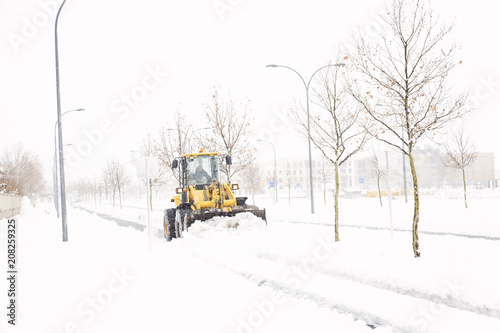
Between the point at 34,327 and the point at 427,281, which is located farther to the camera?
the point at 427,281

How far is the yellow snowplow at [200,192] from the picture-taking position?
13.3 m

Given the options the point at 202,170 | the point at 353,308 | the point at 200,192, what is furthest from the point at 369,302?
the point at 202,170

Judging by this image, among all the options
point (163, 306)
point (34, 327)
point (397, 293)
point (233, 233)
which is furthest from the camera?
point (233, 233)

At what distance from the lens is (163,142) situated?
29.3m

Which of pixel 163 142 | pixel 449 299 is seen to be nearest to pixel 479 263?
pixel 449 299

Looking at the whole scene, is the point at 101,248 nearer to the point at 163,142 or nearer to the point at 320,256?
the point at 320,256

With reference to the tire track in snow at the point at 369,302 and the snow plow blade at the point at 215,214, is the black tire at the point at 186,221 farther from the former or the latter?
the tire track in snow at the point at 369,302

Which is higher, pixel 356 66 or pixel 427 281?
pixel 356 66

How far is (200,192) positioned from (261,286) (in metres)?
→ 7.21

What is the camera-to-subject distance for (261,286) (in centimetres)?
700

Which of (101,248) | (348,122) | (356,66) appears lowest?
(101,248)

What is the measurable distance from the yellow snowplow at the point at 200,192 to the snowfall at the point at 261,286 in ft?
4.19

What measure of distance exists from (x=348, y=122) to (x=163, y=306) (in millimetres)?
7804

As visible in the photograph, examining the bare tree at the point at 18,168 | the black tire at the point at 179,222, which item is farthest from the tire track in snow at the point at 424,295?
the bare tree at the point at 18,168
